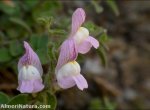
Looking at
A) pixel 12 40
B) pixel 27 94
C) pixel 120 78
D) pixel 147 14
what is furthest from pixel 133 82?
pixel 27 94

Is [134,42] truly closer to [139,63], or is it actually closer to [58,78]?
[139,63]

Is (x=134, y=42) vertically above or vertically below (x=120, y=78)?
above

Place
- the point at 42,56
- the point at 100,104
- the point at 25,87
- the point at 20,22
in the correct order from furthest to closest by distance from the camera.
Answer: the point at 100,104 → the point at 20,22 → the point at 42,56 → the point at 25,87

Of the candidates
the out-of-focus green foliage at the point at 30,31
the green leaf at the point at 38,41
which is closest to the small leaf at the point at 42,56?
the out-of-focus green foliage at the point at 30,31

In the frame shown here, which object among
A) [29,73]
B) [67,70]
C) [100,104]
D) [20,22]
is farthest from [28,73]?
[100,104]

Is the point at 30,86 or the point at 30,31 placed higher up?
the point at 30,31

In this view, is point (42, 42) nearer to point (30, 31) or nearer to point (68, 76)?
point (30, 31)

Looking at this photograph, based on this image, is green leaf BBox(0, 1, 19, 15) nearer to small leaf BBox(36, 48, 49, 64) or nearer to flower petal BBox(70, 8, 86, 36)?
small leaf BBox(36, 48, 49, 64)
